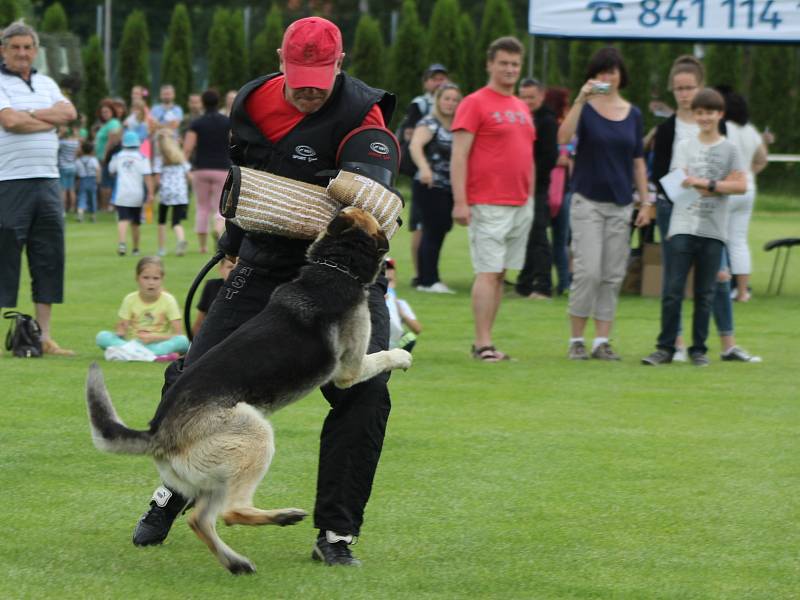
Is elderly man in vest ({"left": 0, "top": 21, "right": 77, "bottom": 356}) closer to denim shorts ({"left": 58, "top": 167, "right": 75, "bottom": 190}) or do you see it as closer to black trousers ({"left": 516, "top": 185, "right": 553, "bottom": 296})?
black trousers ({"left": 516, "top": 185, "right": 553, "bottom": 296})

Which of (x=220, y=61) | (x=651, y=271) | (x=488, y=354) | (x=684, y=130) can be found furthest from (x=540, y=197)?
(x=220, y=61)

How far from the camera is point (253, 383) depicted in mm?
4582

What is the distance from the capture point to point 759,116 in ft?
107

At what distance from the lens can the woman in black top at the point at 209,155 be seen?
17.3 metres

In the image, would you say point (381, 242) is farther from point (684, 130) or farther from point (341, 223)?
point (684, 130)

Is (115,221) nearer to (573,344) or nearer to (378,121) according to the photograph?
(573,344)

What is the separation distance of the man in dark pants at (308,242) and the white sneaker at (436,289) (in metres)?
9.80

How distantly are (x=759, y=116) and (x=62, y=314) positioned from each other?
2374 cm

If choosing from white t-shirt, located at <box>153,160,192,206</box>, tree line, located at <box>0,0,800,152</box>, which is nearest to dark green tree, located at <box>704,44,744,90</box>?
tree line, located at <box>0,0,800,152</box>

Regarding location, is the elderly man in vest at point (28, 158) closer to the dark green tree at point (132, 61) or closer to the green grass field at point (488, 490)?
the green grass field at point (488, 490)

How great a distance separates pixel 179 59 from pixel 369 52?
5073 millimetres

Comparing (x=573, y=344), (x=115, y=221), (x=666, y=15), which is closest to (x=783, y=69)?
(x=115, y=221)

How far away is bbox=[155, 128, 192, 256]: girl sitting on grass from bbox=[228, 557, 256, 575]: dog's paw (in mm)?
13836

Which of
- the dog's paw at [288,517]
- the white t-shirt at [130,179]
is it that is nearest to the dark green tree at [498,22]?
the white t-shirt at [130,179]
